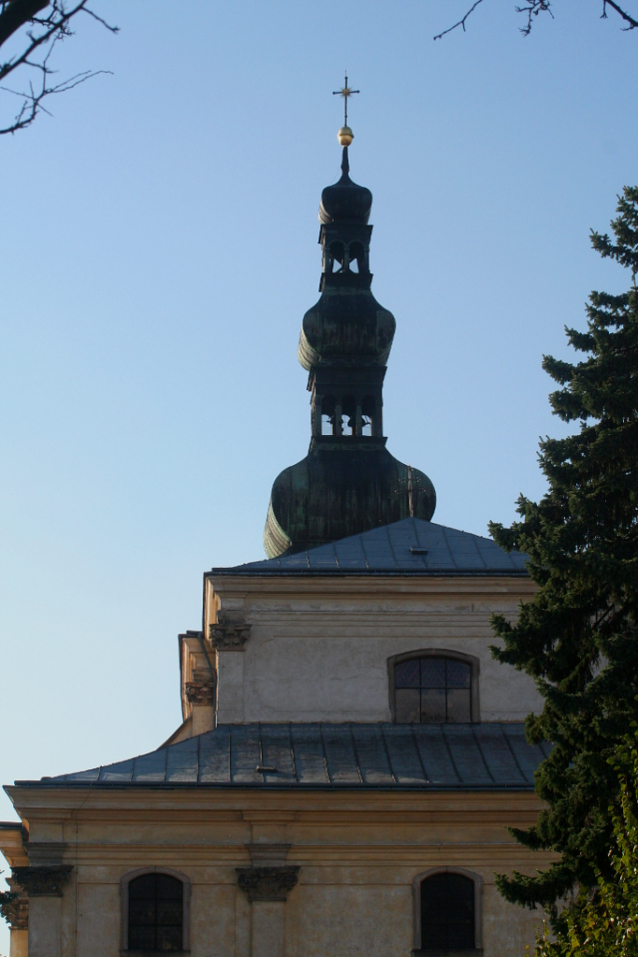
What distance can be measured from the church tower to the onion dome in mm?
27

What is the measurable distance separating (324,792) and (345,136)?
27446 millimetres

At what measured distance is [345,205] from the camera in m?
39.9

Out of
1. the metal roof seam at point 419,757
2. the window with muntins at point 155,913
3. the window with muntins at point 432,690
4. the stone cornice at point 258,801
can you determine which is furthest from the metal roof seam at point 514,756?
the window with muntins at point 155,913

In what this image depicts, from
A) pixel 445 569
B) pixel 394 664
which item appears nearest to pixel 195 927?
pixel 394 664

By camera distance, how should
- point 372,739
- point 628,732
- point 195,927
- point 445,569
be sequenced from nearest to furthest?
point 628,732
point 195,927
point 372,739
point 445,569

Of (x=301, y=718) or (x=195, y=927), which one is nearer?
(x=195, y=927)

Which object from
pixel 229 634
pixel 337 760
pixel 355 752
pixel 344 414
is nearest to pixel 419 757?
pixel 355 752

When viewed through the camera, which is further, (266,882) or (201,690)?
(201,690)

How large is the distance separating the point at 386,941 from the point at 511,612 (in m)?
5.68

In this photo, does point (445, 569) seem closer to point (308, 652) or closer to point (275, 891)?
point (308, 652)

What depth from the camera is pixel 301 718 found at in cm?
2277

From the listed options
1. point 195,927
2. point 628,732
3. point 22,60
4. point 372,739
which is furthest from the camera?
point 372,739

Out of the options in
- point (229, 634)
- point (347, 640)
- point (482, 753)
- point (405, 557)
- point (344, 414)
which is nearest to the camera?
point (482, 753)

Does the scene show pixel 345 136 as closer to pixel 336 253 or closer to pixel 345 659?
pixel 336 253
